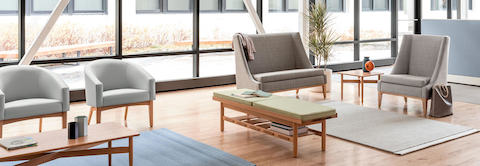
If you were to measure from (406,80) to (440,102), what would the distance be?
0.47 metres

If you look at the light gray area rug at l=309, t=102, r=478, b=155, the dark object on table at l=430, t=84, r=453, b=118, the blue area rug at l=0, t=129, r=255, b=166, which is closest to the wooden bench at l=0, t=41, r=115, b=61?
the blue area rug at l=0, t=129, r=255, b=166

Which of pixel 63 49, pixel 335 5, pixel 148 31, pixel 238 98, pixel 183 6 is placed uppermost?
pixel 335 5

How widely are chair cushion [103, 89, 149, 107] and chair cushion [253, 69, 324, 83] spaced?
5.75 ft

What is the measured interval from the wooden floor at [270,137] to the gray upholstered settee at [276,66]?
435 millimetres

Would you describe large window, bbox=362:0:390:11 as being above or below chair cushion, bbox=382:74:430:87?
above

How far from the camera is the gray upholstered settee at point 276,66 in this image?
720 centimetres

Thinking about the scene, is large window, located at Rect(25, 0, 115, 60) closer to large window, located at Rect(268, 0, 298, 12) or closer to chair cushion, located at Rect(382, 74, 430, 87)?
large window, located at Rect(268, 0, 298, 12)

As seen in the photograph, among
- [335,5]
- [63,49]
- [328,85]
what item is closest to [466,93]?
[328,85]

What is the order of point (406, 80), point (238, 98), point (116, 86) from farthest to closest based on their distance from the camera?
point (406, 80), point (116, 86), point (238, 98)

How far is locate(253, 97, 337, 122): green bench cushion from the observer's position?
484 cm

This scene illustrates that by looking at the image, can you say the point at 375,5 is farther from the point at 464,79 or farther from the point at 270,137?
the point at 270,137

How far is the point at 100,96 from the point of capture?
5648mm

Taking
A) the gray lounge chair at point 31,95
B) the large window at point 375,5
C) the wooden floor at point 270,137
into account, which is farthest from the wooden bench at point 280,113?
the large window at point 375,5

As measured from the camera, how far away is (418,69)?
23.5 feet
